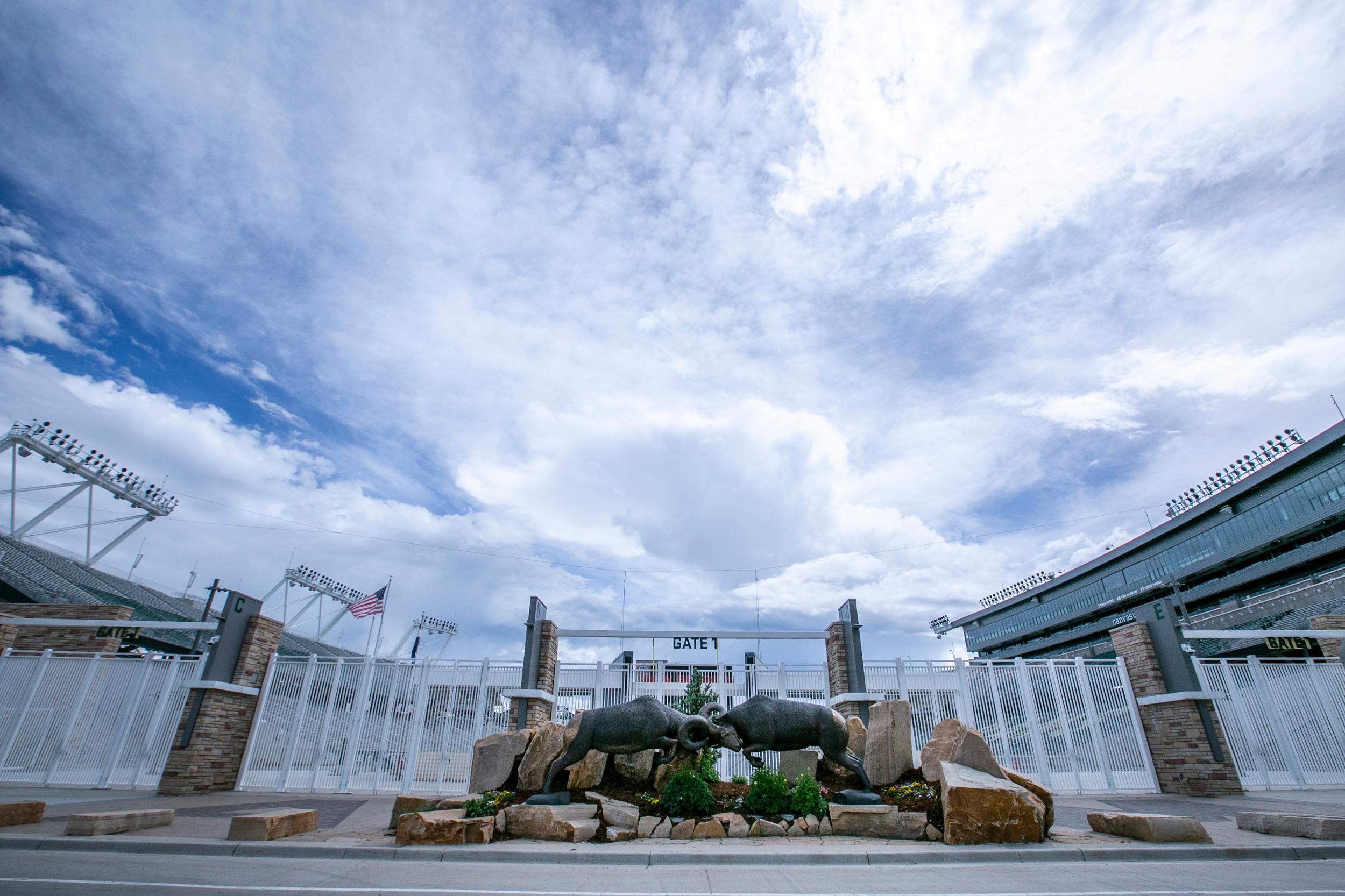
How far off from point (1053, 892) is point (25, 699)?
68.7 ft

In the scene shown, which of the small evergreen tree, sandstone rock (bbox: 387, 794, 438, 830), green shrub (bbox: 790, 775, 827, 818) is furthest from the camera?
the small evergreen tree

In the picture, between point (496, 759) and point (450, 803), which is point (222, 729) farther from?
point (450, 803)

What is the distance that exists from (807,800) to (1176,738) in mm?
9777

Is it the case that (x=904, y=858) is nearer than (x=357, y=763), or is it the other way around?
(x=904, y=858)

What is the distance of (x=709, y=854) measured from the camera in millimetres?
7102

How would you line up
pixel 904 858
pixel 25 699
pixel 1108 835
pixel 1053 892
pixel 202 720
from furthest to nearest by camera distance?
pixel 25 699, pixel 202 720, pixel 1108 835, pixel 904 858, pixel 1053 892

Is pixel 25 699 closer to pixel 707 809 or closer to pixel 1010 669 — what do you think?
pixel 707 809

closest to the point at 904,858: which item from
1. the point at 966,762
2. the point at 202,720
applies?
the point at 966,762

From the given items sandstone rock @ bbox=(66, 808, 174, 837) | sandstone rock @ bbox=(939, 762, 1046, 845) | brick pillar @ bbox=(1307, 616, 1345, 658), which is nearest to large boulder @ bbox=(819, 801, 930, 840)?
sandstone rock @ bbox=(939, 762, 1046, 845)

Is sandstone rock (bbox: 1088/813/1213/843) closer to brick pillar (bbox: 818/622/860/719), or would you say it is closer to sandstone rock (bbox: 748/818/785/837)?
sandstone rock (bbox: 748/818/785/837)

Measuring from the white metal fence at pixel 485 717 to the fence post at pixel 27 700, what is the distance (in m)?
5.50

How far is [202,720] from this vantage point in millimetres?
12898

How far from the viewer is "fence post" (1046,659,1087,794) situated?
13.7 metres

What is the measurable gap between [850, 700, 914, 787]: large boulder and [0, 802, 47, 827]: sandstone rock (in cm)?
1113
